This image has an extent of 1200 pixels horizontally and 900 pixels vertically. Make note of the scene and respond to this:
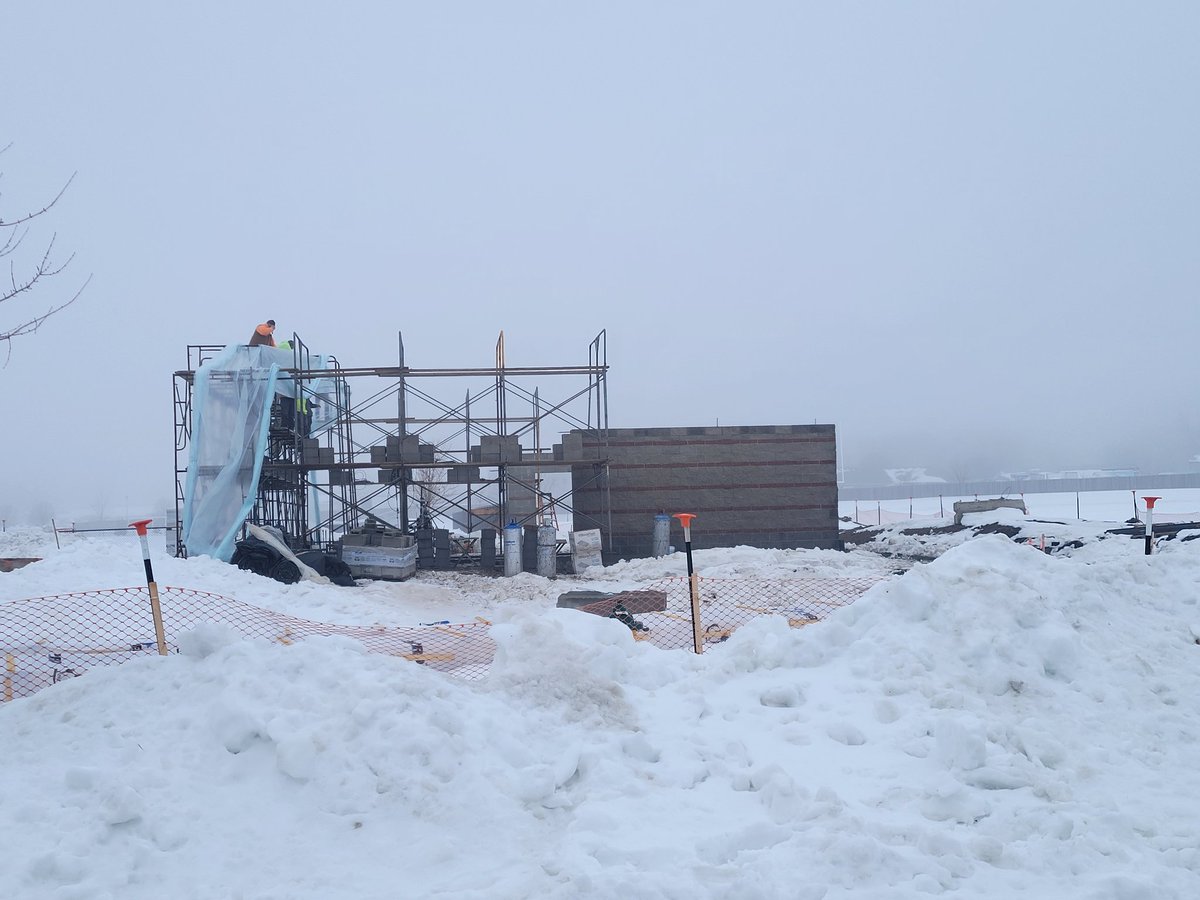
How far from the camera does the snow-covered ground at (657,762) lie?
3814 millimetres

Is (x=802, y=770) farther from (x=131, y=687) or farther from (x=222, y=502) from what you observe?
(x=222, y=502)

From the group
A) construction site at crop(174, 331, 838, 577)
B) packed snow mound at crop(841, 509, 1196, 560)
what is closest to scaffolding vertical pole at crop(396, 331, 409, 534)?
construction site at crop(174, 331, 838, 577)

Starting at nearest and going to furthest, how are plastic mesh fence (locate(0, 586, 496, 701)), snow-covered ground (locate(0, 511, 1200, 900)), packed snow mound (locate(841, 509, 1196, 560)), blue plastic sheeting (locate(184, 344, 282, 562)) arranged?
snow-covered ground (locate(0, 511, 1200, 900)) < plastic mesh fence (locate(0, 586, 496, 701)) < packed snow mound (locate(841, 509, 1196, 560)) < blue plastic sheeting (locate(184, 344, 282, 562))

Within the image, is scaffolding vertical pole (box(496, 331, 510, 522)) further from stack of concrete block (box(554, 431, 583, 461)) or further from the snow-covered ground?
the snow-covered ground

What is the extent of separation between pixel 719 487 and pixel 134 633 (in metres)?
15.7

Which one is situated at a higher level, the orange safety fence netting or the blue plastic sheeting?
the blue plastic sheeting

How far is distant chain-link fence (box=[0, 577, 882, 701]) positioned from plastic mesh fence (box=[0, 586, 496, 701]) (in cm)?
1

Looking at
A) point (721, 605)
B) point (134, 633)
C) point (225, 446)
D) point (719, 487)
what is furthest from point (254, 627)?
point (719, 487)

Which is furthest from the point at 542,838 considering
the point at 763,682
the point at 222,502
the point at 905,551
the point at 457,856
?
the point at 905,551

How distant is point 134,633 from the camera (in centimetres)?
990

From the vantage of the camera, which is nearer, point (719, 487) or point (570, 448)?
point (570, 448)

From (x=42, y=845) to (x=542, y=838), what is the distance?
7.60 ft

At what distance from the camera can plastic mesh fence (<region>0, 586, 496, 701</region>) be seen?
27.8 feet

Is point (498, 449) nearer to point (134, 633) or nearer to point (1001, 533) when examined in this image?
point (134, 633)
